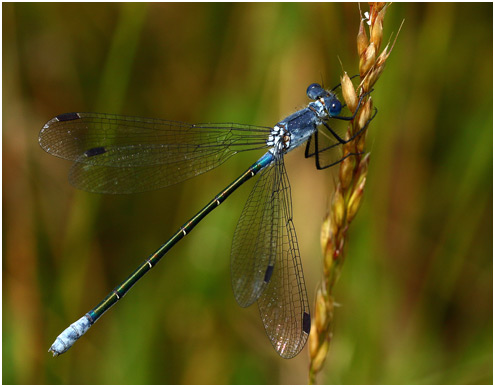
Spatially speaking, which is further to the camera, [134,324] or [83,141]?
[134,324]

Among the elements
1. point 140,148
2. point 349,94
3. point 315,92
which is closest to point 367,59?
point 349,94

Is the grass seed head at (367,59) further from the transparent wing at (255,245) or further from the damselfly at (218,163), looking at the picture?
the transparent wing at (255,245)

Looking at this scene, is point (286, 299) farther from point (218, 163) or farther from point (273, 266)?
point (218, 163)

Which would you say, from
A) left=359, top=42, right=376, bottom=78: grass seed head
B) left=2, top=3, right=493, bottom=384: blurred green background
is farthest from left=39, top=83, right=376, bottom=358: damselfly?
left=359, top=42, right=376, bottom=78: grass seed head

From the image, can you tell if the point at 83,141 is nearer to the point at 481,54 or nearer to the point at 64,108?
the point at 64,108

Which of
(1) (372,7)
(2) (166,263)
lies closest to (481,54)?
(1) (372,7)

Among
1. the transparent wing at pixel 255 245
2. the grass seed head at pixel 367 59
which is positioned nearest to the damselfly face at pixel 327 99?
the transparent wing at pixel 255 245
